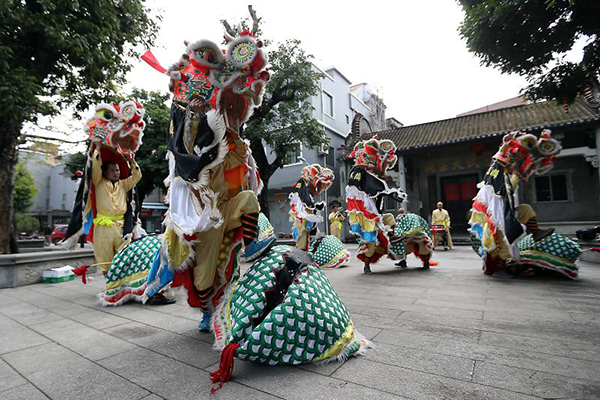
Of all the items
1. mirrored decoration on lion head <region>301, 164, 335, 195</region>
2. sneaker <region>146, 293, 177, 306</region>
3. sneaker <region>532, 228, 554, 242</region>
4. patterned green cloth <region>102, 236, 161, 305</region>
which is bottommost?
sneaker <region>146, 293, 177, 306</region>

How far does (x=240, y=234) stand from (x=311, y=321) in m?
0.83

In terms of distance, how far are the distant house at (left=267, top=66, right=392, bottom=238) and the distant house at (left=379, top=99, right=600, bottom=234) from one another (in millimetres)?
3724

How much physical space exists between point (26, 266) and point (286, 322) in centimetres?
578

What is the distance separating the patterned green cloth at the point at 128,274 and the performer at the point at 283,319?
1.92m

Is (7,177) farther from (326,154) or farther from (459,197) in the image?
(459,197)

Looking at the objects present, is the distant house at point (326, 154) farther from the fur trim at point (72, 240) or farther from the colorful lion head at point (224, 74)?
the colorful lion head at point (224, 74)

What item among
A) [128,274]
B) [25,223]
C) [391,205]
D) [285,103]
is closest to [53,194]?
[25,223]

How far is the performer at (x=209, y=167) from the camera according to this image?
83.8 inches

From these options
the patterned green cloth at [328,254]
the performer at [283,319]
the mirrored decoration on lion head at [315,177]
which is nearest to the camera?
the performer at [283,319]

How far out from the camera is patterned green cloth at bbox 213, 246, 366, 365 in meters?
1.75

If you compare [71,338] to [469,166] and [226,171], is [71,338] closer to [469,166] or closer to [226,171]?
[226,171]

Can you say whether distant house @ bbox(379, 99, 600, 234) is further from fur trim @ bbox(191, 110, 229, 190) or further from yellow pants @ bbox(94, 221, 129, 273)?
fur trim @ bbox(191, 110, 229, 190)

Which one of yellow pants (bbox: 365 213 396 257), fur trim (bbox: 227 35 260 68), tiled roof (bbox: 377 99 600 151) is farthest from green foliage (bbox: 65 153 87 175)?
fur trim (bbox: 227 35 260 68)

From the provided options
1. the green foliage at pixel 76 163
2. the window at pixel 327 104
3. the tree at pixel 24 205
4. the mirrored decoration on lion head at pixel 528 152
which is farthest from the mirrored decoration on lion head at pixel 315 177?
the tree at pixel 24 205
